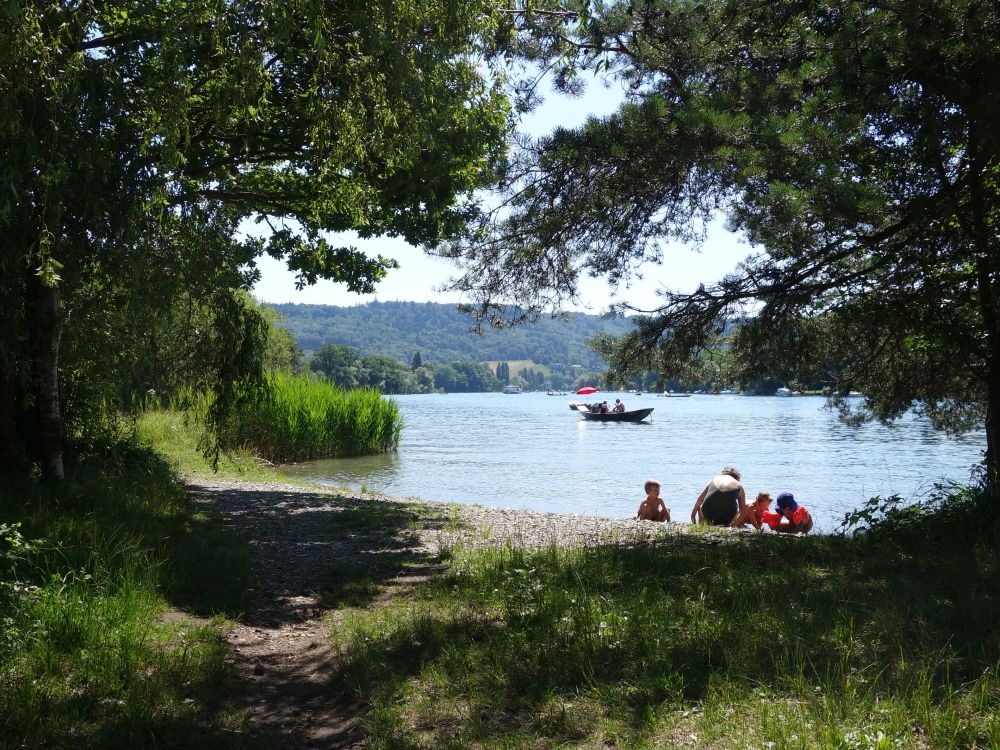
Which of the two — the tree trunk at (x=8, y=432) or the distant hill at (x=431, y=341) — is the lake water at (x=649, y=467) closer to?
the tree trunk at (x=8, y=432)

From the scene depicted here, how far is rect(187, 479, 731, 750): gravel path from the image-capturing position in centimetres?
408

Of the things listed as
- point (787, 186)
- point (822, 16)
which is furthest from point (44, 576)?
point (822, 16)

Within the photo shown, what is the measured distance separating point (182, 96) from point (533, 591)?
440 centimetres

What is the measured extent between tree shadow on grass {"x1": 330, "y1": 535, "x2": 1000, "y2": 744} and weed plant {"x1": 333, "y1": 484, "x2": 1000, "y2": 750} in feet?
0.04

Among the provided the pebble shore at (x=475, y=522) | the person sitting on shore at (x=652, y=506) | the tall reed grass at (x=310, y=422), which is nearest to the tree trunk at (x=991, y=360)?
the pebble shore at (x=475, y=522)

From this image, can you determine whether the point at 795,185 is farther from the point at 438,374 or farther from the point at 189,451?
the point at 438,374

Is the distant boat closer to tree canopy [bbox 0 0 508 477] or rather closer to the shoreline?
the shoreline

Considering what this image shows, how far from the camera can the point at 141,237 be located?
6.79m

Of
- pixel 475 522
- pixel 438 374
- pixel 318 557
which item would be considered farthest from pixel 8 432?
pixel 438 374

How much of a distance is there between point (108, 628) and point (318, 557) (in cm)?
334

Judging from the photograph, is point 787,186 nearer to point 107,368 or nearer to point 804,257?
point 804,257

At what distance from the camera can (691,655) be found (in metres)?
4.24

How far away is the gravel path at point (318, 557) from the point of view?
408 centimetres

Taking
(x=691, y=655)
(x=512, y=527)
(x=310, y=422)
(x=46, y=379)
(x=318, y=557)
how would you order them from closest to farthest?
(x=691, y=655)
(x=318, y=557)
(x=46, y=379)
(x=512, y=527)
(x=310, y=422)
